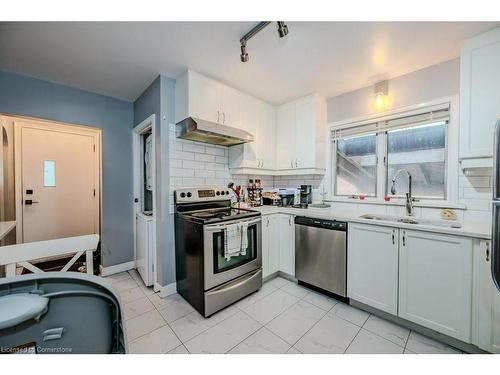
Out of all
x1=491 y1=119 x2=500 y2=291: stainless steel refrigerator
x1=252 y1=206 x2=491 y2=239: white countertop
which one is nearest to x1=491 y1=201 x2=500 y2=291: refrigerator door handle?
x1=491 y1=119 x2=500 y2=291: stainless steel refrigerator

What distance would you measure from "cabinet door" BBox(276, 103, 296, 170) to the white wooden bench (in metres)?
2.31

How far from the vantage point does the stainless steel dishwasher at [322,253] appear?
2059 millimetres

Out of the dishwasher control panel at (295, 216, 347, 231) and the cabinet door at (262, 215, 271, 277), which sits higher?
the dishwasher control panel at (295, 216, 347, 231)

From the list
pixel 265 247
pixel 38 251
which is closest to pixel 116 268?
pixel 38 251

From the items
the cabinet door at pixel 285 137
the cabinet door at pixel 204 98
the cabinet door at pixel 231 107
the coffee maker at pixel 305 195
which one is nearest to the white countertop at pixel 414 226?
the coffee maker at pixel 305 195

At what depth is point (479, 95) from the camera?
5.22 ft

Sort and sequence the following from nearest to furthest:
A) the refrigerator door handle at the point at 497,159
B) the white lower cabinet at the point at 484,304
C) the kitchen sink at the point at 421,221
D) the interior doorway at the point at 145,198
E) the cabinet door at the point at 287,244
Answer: the refrigerator door handle at the point at 497,159 < the white lower cabinet at the point at 484,304 < the kitchen sink at the point at 421,221 < the interior doorway at the point at 145,198 < the cabinet door at the point at 287,244

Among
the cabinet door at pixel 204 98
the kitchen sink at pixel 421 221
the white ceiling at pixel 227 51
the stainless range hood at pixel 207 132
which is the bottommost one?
the kitchen sink at pixel 421 221

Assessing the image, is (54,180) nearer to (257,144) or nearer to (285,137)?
(257,144)

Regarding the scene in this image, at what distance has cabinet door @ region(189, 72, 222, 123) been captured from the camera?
212cm

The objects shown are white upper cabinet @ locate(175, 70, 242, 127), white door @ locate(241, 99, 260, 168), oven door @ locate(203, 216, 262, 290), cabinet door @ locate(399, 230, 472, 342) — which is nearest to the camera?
cabinet door @ locate(399, 230, 472, 342)

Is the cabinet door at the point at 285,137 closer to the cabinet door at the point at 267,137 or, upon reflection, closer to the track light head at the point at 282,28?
the cabinet door at the point at 267,137

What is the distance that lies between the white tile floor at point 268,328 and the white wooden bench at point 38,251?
2.70 feet

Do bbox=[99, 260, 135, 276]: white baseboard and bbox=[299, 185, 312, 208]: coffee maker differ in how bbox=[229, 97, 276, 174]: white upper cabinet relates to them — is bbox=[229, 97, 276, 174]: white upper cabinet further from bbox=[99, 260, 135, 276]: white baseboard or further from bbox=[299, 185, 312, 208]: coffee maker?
bbox=[99, 260, 135, 276]: white baseboard
